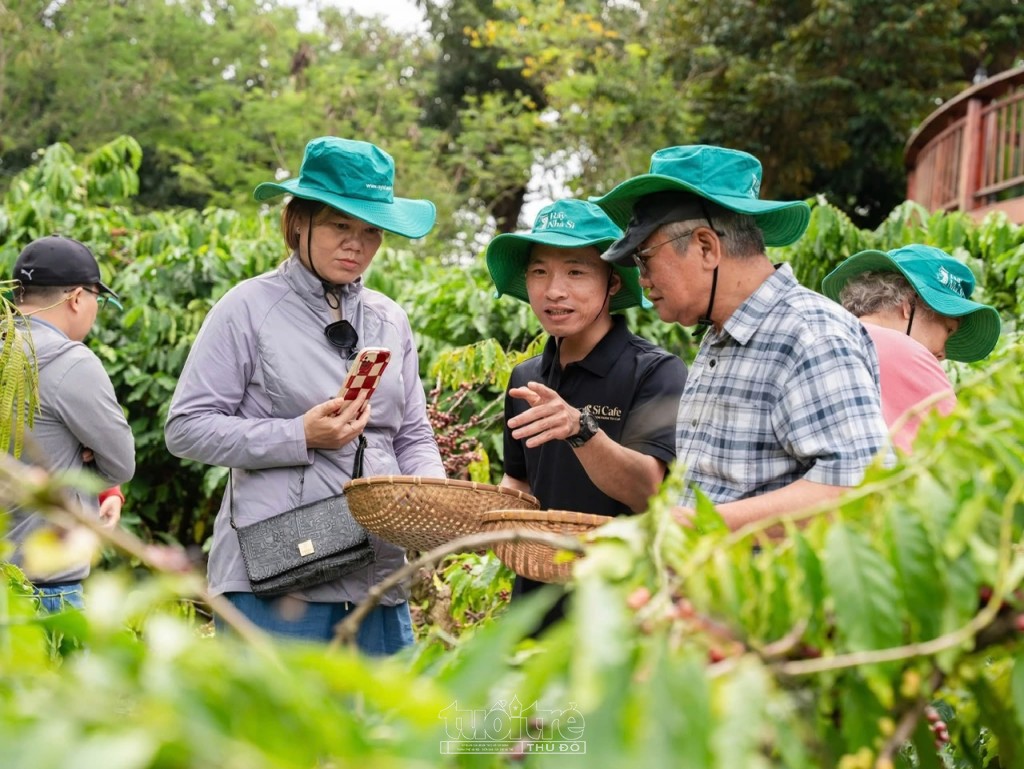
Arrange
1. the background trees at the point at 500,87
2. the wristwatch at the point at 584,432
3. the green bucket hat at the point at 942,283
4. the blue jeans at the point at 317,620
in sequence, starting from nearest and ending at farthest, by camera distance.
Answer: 1. the wristwatch at the point at 584,432
2. the blue jeans at the point at 317,620
3. the green bucket hat at the point at 942,283
4. the background trees at the point at 500,87

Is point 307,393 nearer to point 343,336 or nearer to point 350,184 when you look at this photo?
point 343,336

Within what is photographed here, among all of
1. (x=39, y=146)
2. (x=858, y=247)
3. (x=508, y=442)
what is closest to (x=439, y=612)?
(x=508, y=442)

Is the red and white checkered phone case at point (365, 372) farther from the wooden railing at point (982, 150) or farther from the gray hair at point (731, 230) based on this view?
the wooden railing at point (982, 150)

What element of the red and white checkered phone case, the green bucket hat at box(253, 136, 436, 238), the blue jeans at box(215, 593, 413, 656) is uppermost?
the green bucket hat at box(253, 136, 436, 238)

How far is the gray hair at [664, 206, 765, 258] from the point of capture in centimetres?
266

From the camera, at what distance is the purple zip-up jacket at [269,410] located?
3.16 m

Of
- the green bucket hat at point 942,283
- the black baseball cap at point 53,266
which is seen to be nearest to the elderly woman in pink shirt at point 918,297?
the green bucket hat at point 942,283

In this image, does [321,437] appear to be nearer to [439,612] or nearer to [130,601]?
[439,612]

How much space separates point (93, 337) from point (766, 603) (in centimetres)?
661

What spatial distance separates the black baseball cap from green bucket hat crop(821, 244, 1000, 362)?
2417mm

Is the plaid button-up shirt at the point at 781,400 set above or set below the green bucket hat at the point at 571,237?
below

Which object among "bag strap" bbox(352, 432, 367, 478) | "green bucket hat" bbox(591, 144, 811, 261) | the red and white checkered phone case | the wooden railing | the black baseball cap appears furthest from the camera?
the wooden railing

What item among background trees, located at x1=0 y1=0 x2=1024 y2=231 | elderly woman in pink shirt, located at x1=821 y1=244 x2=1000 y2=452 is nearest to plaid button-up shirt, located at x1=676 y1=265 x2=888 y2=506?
elderly woman in pink shirt, located at x1=821 y1=244 x2=1000 y2=452

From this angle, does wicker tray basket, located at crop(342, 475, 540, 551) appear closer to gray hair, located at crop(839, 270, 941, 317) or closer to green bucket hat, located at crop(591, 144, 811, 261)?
green bucket hat, located at crop(591, 144, 811, 261)
